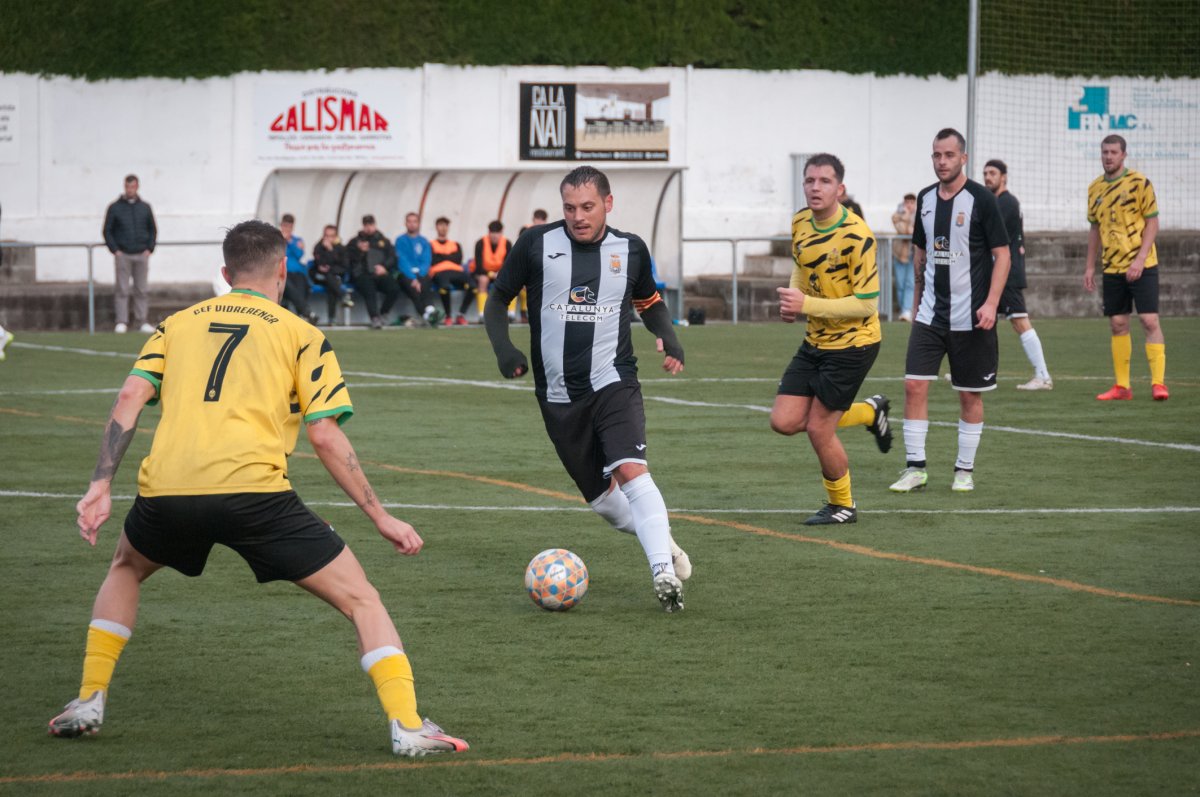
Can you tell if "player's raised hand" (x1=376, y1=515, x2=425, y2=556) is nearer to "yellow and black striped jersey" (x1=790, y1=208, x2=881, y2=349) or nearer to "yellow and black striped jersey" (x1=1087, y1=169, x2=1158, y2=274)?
"yellow and black striped jersey" (x1=790, y1=208, x2=881, y2=349)

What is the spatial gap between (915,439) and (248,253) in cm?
618

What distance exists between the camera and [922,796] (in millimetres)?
4848

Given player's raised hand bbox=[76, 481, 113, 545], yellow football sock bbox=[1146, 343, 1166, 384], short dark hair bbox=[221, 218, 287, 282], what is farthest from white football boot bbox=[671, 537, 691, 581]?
yellow football sock bbox=[1146, 343, 1166, 384]

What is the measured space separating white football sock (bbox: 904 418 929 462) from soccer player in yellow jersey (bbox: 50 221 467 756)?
19.6ft

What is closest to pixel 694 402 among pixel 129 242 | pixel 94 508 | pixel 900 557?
pixel 900 557

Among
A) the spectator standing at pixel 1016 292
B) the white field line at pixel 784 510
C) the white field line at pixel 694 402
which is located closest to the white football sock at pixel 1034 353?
the spectator standing at pixel 1016 292

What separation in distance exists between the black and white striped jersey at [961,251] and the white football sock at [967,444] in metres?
0.59

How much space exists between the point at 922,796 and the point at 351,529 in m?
5.18

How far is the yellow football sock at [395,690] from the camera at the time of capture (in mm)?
5258

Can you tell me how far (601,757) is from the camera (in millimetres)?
5250

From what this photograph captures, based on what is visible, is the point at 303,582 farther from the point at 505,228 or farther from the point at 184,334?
the point at 505,228

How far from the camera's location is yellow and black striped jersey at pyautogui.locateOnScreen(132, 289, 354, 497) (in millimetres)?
5246

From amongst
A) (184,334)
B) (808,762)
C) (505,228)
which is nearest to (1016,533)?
(808,762)

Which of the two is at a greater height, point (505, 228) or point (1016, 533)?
point (505, 228)
